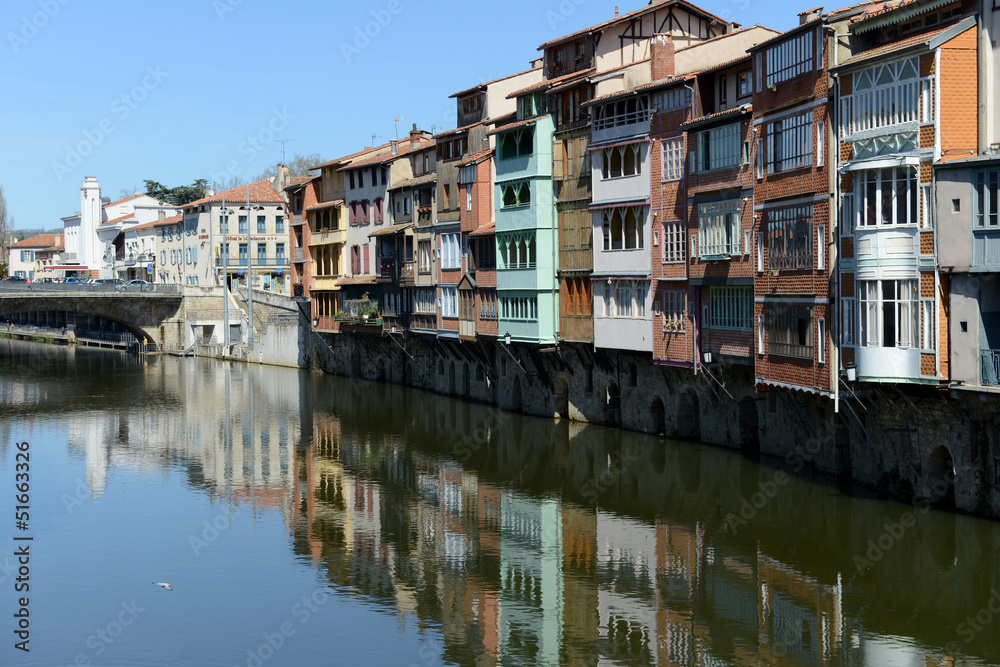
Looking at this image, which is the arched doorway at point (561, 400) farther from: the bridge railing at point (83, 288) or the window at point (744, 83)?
the bridge railing at point (83, 288)

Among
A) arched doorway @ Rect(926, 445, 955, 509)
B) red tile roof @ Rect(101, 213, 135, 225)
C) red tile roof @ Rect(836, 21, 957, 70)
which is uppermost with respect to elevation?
red tile roof @ Rect(101, 213, 135, 225)

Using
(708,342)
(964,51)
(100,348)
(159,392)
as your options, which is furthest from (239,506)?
(100,348)

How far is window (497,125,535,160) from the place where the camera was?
63737 millimetres

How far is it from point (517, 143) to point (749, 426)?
74.8 ft

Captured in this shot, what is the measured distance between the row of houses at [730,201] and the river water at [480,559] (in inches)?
210

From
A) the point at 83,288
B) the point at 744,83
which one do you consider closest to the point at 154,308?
the point at 83,288

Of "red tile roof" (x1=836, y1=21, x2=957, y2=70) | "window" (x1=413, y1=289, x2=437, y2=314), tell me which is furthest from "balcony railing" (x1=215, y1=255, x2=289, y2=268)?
"red tile roof" (x1=836, y1=21, x2=957, y2=70)

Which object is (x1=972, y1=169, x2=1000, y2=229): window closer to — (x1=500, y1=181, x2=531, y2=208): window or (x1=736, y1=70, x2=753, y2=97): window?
(x1=736, y1=70, x2=753, y2=97): window

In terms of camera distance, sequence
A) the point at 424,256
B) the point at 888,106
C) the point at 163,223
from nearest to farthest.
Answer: the point at 888,106
the point at 424,256
the point at 163,223

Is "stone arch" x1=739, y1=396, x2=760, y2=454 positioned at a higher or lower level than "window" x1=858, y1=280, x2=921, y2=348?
lower

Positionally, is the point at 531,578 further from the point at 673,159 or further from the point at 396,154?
the point at 396,154

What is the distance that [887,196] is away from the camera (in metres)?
37.9

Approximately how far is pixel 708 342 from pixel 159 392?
163ft

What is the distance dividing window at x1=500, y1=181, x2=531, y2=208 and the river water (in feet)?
43.1
